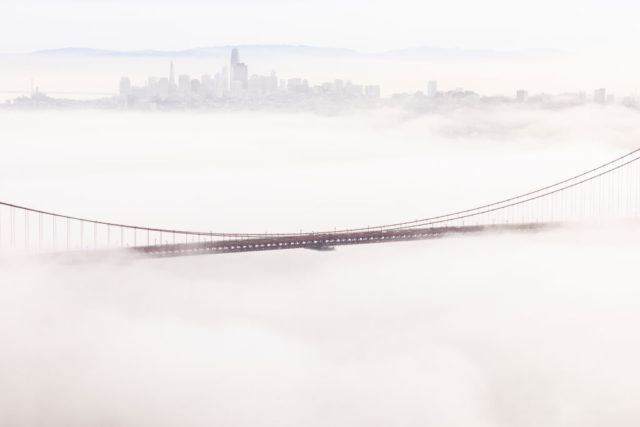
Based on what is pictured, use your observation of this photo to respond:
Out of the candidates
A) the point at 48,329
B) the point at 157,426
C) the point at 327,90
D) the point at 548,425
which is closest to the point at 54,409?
the point at 157,426

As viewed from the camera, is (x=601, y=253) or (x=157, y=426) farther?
(x=601, y=253)

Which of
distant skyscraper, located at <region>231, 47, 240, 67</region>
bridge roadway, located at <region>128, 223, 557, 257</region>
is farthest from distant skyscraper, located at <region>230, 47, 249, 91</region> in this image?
bridge roadway, located at <region>128, 223, 557, 257</region>

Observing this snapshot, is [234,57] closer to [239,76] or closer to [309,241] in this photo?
[239,76]

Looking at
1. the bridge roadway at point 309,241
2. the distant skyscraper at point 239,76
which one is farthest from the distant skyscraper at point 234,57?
the bridge roadway at point 309,241

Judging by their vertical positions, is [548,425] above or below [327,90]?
below

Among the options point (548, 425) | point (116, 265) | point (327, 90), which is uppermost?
point (327, 90)

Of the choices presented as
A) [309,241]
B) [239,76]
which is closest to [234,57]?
[239,76]

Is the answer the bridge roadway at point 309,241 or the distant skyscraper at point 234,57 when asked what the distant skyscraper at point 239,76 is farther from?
the bridge roadway at point 309,241

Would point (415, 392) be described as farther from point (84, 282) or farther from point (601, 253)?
point (601, 253)
